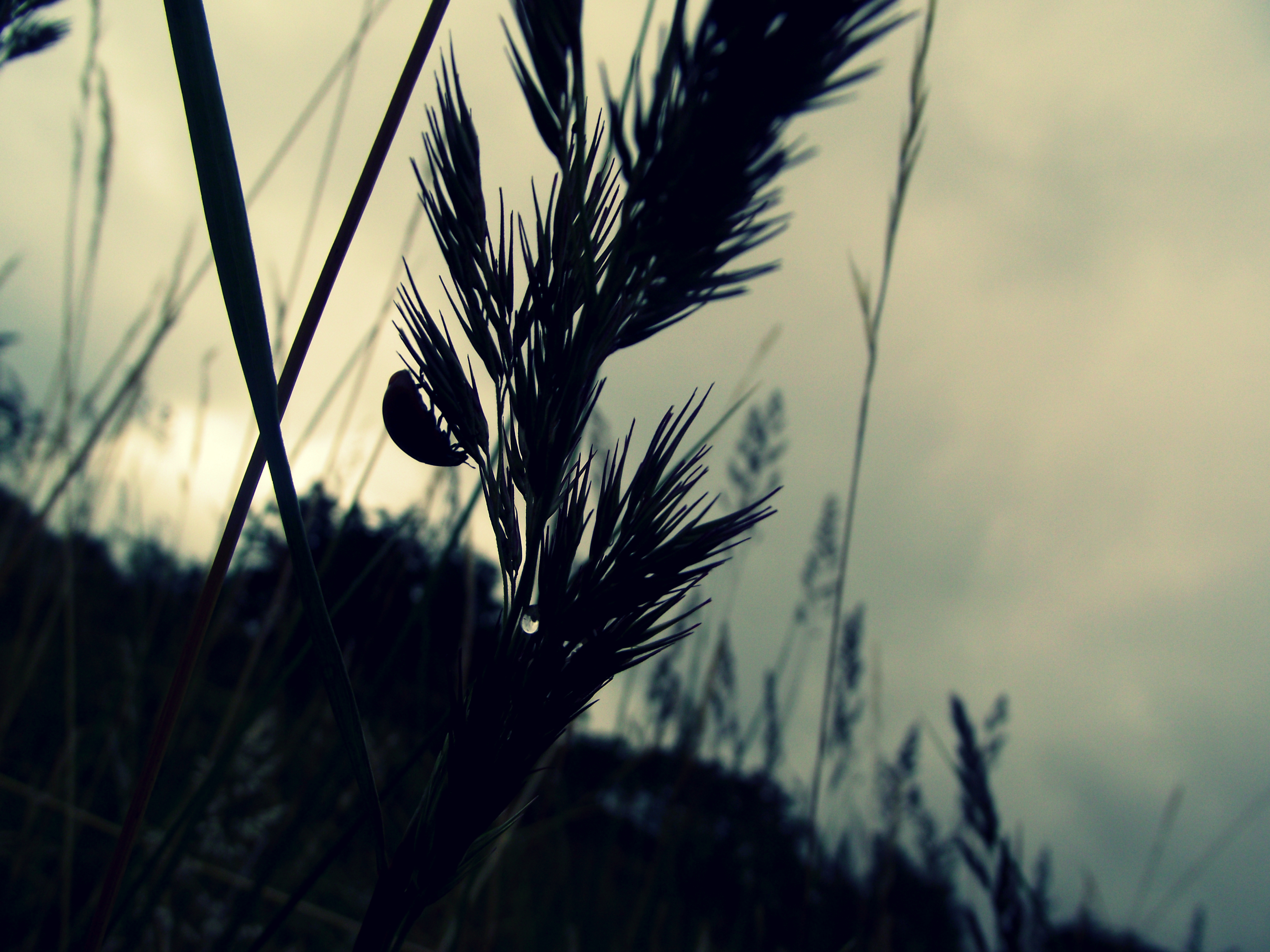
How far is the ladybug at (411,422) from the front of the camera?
349 millimetres

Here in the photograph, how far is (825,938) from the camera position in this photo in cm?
169

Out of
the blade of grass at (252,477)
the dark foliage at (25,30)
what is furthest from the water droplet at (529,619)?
the dark foliage at (25,30)

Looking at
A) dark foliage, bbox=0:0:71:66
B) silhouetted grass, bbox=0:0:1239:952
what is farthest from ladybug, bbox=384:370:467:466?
dark foliage, bbox=0:0:71:66

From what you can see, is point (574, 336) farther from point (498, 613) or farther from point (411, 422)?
point (498, 613)

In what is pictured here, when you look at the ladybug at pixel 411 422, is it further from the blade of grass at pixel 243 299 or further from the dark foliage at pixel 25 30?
the dark foliage at pixel 25 30

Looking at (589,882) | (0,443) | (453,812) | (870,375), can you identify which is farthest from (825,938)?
(0,443)

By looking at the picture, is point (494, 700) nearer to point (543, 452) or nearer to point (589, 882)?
point (543, 452)

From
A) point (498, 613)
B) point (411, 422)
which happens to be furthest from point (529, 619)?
point (498, 613)

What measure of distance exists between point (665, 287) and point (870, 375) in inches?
21.7

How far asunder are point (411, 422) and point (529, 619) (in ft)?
0.39

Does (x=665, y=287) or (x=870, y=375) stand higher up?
(x=870, y=375)

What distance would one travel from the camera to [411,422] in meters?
0.35

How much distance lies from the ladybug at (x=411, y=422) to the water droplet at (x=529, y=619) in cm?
9

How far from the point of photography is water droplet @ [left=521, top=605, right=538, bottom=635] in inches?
12.6
